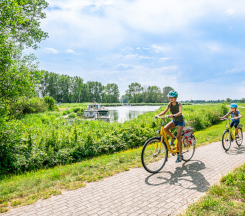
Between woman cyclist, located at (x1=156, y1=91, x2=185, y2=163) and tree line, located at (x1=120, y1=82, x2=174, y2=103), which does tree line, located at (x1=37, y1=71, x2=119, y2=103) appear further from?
woman cyclist, located at (x1=156, y1=91, x2=185, y2=163)

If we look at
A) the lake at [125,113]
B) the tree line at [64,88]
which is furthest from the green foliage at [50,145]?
the tree line at [64,88]

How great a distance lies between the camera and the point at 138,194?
3713 mm

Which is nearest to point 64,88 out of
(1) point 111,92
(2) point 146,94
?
(1) point 111,92

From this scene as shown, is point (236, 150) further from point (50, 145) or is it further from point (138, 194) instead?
point (50, 145)

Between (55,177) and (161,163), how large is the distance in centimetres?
288

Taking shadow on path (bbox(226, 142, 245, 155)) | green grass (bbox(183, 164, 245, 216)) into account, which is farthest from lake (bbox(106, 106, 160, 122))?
green grass (bbox(183, 164, 245, 216))

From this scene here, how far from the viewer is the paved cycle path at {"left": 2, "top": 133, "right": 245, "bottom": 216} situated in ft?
10.4

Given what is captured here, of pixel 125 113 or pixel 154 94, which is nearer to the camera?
pixel 125 113

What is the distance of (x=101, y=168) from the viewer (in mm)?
5102

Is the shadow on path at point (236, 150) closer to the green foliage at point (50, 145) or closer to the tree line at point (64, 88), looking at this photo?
the green foliage at point (50, 145)

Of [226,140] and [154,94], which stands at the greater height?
[154,94]

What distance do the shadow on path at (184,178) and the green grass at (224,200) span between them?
347 millimetres

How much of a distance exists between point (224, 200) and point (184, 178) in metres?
1.16

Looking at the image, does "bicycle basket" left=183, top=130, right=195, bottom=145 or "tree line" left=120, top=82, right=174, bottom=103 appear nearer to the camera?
"bicycle basket" left=183, top=130, right=195, bottom=145
